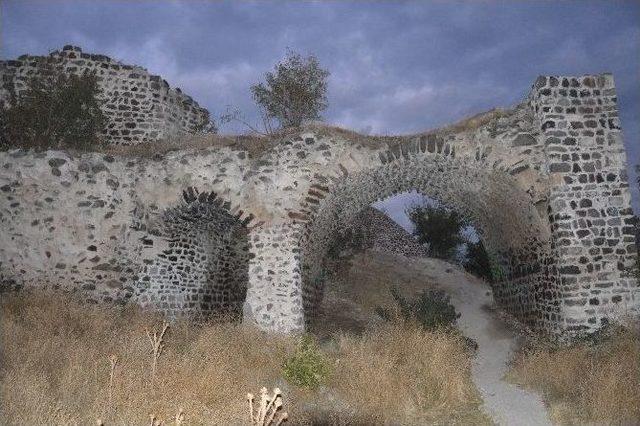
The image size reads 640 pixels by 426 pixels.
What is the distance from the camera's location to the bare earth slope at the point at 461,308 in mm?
6525

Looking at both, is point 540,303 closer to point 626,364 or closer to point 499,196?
point 499,196

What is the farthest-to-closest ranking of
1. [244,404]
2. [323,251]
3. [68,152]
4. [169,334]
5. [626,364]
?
[323,251], [68,152], [169,334], [626,364], [244,404]

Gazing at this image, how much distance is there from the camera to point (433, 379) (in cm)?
678

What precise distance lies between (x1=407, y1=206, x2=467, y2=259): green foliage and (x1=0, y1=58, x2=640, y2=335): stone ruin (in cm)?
1140

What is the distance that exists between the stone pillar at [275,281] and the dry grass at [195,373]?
45 centimetres

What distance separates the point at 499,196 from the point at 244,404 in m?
6.65

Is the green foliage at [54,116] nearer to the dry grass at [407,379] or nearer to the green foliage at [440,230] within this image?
the dry grass at [407,379]

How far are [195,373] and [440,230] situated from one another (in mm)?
17930

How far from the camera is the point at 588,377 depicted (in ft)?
21.1

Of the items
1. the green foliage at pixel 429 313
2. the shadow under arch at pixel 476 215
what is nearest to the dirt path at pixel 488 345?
the shadow under arch at pixel 476 215

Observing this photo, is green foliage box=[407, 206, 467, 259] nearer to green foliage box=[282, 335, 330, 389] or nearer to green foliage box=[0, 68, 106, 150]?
green foliage box=[0, 68, 106, 150]

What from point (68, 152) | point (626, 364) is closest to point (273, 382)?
point (626, 364)

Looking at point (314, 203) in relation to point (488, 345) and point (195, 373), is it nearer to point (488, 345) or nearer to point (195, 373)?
point (195, 373)

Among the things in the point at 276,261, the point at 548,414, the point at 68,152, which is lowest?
the point at 548,414
